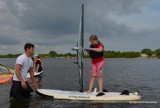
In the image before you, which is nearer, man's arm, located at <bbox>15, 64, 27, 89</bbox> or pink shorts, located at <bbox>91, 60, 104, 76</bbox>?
man's arm, located at <bbox>15, 64, 27, 89</bbox>

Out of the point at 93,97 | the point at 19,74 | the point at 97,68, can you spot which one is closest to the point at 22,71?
the point at 19,74

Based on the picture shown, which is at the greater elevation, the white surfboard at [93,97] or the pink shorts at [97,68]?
the pink shorts at [97,68]

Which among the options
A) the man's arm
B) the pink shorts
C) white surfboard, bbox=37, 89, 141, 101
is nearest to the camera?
the man's arm

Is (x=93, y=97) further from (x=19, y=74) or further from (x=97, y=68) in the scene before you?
(x=19, y=74)

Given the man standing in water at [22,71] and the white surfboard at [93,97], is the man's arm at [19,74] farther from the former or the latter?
the white surfboard at [93,97]

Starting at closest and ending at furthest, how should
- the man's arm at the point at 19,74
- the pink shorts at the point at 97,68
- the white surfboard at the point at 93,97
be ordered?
the man's arm at the point at 19,74 → the white surfboard at the point at 93,97 → the pink shorts at the point at 97,68

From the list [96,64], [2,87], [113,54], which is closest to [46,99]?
[96,64]

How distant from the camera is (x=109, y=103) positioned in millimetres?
12109

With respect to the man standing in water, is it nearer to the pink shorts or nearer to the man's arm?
the man's arm

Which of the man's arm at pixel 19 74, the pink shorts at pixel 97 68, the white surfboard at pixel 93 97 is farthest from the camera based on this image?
the pink shorts at pixel 97 68

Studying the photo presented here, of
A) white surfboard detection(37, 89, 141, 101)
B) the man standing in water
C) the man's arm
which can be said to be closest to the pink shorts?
white surfboard detection(37, 89, 141, 101)

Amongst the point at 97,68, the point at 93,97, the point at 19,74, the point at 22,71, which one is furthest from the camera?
the point at 97,68

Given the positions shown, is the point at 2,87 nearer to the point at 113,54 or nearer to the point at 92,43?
the point at 92,43

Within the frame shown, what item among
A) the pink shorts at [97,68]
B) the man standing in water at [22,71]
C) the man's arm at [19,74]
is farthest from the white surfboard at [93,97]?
the man's arm at [19,74]
